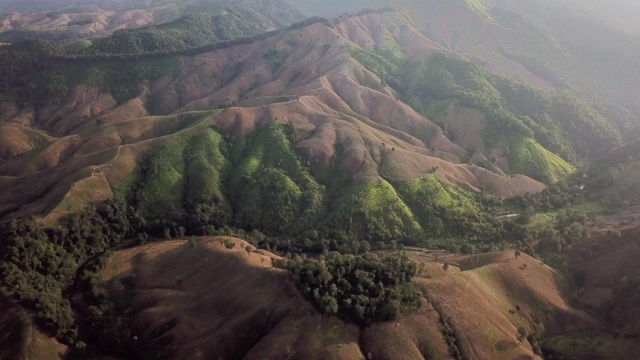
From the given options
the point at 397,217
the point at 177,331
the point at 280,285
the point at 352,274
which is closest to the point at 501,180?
the point at 397,217

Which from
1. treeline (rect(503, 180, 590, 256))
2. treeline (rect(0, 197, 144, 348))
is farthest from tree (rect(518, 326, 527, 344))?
treeline (rect(0, 197, 144, 348))

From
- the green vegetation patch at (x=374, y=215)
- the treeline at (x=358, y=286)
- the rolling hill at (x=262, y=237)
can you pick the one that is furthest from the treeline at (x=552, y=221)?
the treeline at (x=358, y=286)

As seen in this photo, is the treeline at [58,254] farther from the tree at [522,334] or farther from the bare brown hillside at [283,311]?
the tree at [522,334]

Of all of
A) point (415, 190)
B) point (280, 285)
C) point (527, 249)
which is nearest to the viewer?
point (280, 285)

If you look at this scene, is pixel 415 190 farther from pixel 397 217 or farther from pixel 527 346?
pixel 527 346

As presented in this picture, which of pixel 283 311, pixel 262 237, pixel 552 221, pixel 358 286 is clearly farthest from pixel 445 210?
pixel 283 311

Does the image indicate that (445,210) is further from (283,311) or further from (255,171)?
(283,311)
